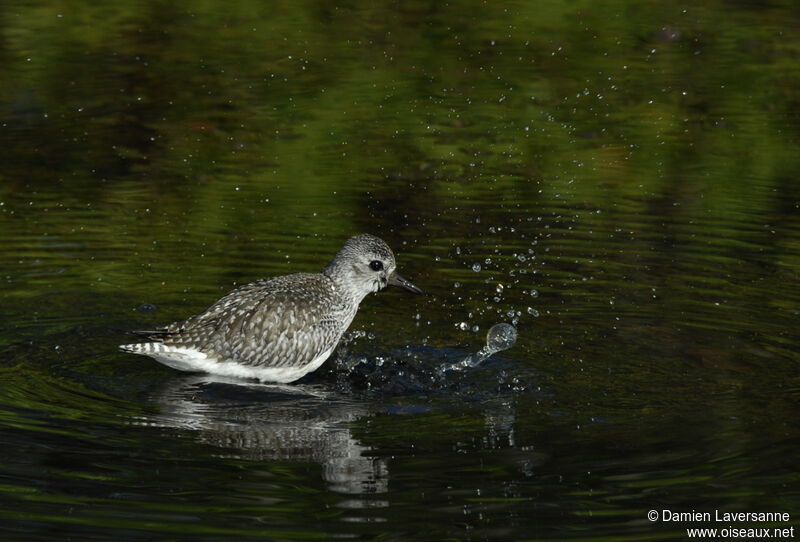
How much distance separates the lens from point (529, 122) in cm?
1683

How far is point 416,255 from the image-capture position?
12508 mm

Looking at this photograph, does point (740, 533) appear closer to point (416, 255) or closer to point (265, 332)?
point (265, 332)

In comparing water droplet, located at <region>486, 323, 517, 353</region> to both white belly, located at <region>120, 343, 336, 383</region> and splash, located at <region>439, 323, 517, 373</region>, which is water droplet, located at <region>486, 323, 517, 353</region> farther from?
white belly, located at <region>120, 343, 336, 383</region>

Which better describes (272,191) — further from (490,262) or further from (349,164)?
(490,262)

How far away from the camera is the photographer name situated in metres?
7.27

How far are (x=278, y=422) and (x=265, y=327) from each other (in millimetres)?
1522

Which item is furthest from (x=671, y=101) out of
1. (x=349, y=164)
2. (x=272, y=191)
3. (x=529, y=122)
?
(x=272, y=191)

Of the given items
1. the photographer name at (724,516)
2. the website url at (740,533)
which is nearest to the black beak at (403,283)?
the photographer name at (724,516)

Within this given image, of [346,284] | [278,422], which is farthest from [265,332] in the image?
[278,422]

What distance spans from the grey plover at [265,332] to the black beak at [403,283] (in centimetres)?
23

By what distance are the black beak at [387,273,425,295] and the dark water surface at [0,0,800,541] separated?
0.96 feet

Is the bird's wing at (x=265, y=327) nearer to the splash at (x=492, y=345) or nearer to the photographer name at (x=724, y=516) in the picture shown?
the splash at (x=492, y=345)

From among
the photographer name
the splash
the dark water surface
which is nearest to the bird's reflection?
the dark water surface

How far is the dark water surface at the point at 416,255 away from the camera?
7680 mm
